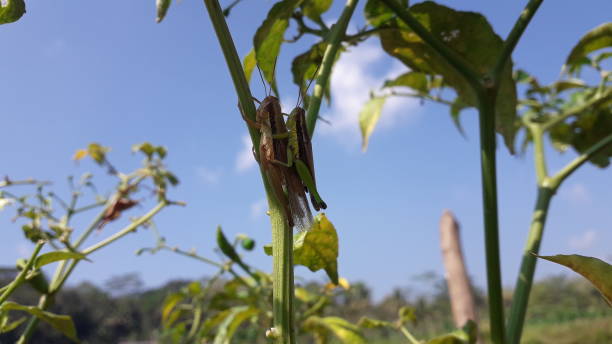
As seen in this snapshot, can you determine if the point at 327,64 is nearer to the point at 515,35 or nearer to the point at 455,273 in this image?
the point at 515,35

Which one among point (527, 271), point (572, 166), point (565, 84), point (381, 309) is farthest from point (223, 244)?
point (381, 309)

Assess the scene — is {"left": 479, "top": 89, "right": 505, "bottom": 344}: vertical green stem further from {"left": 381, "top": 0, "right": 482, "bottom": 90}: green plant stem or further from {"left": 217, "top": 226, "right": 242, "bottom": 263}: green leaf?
{"left": 217, "top": 226, "right": 242, "bottom": 263}: green leaf

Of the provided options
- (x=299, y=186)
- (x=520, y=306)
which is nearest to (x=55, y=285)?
(x=299, y=186)

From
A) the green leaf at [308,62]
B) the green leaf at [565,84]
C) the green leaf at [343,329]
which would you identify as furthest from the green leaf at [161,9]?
the green leaf at [565,84]

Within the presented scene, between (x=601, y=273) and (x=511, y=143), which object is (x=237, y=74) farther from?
(x=511, y=143)

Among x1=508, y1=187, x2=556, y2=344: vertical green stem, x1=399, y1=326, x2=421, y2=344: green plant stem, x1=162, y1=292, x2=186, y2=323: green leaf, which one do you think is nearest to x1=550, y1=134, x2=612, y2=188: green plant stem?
x1=508, y1=187, x2=556, y2=344: vertical green stem

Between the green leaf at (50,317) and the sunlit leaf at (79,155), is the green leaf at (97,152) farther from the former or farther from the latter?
the green leaf at (50,317)
